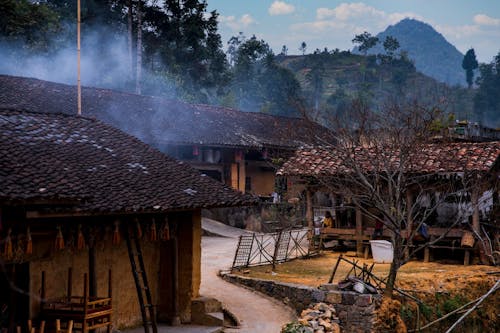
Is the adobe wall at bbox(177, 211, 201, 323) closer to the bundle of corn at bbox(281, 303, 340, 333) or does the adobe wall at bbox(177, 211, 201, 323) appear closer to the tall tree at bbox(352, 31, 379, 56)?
the bundle of corn at bbox(281, 303, 340, 333)

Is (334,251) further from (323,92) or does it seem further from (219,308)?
(323,92)

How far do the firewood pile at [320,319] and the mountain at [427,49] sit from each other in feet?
459

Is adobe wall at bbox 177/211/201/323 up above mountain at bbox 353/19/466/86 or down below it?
below

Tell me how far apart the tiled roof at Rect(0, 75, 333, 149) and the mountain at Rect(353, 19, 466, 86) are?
405 ft

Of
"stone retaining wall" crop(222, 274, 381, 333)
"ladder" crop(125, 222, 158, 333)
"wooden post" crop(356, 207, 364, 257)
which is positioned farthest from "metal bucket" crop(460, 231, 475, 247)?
"ladder" crop(125, 222, 158, 333)

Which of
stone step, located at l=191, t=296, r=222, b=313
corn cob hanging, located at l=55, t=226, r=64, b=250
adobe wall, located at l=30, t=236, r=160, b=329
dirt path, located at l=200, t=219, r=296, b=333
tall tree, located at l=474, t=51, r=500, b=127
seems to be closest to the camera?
corn cob hanging, located at l=55, t=226, r=64, b=250

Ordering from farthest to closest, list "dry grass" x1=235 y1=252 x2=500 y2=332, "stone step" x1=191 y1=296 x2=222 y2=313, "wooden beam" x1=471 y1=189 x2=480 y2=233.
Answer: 1. "wooden beam" x1=471 y1=189 x2=480 y2=233
2. "dry grass" x1=235 y1=252 x2=500 y2=332
3. "stone step" x1=191 y1=296 x2=222 y2=313

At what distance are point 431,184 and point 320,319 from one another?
752cm

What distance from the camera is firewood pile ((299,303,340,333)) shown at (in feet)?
41.8

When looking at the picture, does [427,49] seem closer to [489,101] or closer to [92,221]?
[489,101]

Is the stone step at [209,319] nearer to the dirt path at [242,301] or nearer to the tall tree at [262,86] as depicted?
the dirt path at [242,301]

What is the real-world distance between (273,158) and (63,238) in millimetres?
20109

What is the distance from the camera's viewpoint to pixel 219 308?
13422 millimetres

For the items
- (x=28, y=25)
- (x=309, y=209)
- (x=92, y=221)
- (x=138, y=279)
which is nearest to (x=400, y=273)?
(x=309, y=209)
